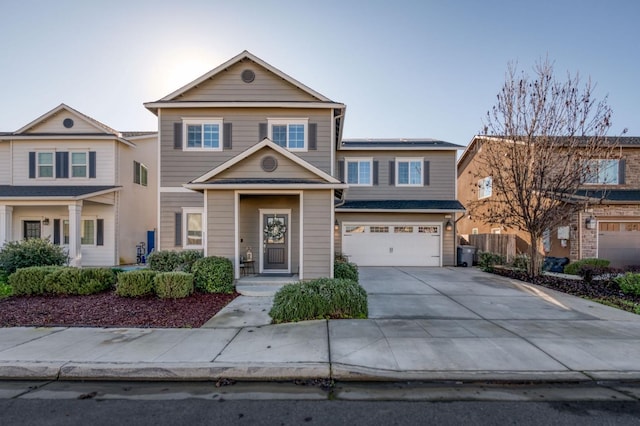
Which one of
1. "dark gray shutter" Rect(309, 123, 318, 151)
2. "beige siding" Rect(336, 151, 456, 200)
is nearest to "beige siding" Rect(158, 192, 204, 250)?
"dark gray shutter" Rect(309, 123, 318, 151)

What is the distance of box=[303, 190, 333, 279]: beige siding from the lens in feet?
30.7

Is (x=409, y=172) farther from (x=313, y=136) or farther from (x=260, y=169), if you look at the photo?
(x=260, y=169)

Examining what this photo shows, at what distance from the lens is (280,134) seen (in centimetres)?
1234

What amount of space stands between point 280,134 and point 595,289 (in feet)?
37.7

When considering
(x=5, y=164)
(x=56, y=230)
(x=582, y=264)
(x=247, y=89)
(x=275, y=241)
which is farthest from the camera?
(x=56, y=230)

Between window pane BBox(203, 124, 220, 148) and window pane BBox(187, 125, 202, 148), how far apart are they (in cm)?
23

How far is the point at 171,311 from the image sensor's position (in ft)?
23.5

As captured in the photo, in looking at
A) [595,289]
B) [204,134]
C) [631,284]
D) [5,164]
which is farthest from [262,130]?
[5,164]

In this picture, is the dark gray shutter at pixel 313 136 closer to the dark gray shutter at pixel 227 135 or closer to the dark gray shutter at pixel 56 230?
the dark gray shutter at pixel 227 135

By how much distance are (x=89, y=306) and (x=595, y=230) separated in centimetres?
1876

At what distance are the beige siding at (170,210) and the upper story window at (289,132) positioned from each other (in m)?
3.76

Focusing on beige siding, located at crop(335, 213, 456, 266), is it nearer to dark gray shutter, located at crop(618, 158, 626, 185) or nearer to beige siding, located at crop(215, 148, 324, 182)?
beige siding, located at crop(215, 148, 324, 182)

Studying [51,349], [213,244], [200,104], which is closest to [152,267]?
[213,244]

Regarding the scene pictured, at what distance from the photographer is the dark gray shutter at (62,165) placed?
48.7ft
